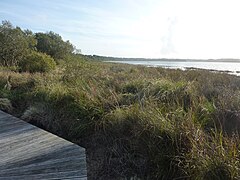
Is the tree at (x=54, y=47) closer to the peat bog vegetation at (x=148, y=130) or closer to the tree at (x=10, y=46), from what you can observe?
the tree at (x=10, y=46)

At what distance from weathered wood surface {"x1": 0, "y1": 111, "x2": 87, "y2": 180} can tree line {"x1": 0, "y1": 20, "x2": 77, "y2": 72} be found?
11.7 meters

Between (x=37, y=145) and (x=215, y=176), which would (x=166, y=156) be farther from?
(x=37, y=145)

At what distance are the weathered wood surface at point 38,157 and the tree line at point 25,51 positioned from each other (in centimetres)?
1170

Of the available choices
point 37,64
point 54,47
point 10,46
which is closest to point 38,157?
point 37,64

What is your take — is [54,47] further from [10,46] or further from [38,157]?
[38,157]

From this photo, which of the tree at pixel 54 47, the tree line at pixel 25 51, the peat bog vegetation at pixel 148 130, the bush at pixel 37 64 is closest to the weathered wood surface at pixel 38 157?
the peat bog vegetation at pixel 148 130

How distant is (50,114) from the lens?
542 cm

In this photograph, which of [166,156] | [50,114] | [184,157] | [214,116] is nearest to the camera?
[184,157]

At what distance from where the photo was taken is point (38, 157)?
3139mm

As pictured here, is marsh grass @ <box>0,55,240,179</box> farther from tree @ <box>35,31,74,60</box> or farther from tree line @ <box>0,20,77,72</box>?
tree @ <box>35,31,74,60</box>

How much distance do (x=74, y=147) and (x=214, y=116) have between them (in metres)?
2.47

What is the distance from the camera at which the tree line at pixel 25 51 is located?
611 inches

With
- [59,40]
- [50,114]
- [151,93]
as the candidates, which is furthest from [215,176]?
[59,40]

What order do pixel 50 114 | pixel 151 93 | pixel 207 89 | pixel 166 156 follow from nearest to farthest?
1. pixel 166 156
2. pixel 50 114
3. pixel 151 93
4. pixel 207 89
